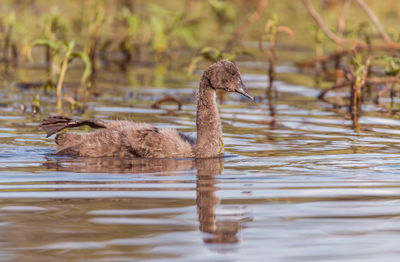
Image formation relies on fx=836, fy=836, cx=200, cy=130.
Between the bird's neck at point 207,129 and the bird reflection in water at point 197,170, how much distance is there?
0.13 m

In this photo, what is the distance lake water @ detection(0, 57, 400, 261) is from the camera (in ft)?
20.7

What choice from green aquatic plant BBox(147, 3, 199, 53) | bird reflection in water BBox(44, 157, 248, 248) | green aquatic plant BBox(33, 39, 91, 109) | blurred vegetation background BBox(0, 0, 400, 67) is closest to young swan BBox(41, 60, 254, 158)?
bird reflection in water BBox(44, 157, 248, 248)

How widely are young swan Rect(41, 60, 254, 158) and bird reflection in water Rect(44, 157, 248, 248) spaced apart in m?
0.12

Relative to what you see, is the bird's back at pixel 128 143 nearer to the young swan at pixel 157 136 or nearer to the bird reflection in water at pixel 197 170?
the young swan at pixel 157 136

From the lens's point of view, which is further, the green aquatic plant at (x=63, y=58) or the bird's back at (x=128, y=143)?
the green aquatic plant at (x=63, y=58)

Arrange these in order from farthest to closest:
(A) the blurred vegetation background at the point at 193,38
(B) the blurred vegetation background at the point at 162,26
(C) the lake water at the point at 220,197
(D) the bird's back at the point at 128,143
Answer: (B) the blurred vegetation background at the point at 162,26 → (A) the blurred vegetation background at the point at 193,38 → (D) the bird's back at the point at 128,143 → (C) the lake water at the point at 220,197

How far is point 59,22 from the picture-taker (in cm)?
1864

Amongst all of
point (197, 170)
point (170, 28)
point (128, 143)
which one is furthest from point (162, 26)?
point (197, 170)

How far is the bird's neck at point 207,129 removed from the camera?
10.0m

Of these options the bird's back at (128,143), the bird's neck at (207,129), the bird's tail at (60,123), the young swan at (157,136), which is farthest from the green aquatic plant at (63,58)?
the bird's neck at (207,129)

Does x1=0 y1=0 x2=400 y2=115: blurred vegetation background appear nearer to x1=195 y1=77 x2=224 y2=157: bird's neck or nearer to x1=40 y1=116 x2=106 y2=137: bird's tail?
x1=40 y1=116 x2=106 y2=137: bird's tail

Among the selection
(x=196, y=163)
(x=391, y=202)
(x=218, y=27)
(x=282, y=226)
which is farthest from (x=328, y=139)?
(x=218, y=27)

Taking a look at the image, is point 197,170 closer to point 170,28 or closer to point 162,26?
point 170,28

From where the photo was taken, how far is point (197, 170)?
930 centimetres
